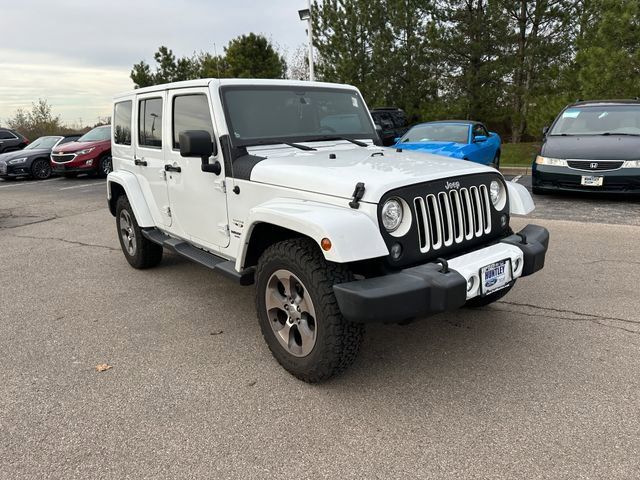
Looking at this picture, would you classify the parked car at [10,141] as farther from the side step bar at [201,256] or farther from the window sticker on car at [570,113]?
the window sticker on car at [570,113]

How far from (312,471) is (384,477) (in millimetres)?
336

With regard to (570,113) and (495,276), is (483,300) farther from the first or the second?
(570,113)

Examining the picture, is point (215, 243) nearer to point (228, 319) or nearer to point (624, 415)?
point (228, 319)

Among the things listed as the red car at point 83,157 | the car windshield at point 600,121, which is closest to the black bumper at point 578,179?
the car windshield at point 600,121

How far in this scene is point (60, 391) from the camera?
10.3 feet

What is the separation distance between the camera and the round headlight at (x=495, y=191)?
3.45 metres

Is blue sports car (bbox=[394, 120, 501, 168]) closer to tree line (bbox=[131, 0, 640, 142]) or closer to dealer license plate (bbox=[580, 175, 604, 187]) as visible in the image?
dealer license plate (bbox=[580, 175, 604, 187])

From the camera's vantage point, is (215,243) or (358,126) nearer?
(215,243)

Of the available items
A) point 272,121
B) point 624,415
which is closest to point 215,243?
point 272,121

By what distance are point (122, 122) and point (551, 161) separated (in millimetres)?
6956

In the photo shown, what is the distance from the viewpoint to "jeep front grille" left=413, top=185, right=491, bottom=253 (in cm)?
293

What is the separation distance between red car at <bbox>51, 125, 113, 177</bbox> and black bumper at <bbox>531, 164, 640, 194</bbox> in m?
12.2

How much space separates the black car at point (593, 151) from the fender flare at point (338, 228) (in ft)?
22.9

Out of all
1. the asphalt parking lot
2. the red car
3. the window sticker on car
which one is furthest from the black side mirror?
the red car
